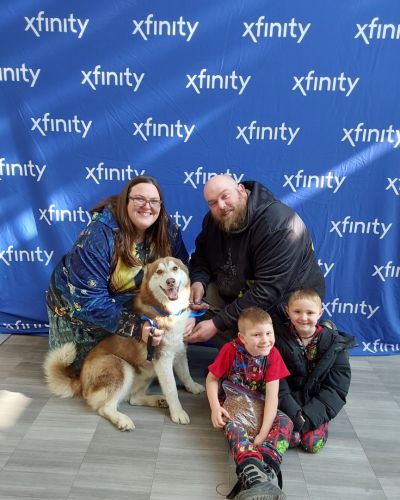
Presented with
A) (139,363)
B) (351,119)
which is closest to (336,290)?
(351,119)

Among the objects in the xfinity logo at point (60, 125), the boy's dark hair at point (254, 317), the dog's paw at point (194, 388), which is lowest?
the dog's paw at point (194, 388)

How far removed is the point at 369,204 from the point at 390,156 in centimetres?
34

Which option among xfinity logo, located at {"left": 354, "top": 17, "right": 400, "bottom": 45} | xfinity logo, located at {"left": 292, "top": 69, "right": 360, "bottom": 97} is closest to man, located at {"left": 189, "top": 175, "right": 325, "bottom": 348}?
xfinity logo, located at {"left": 292, "top": 69, "right": 360, "bottom": 97}

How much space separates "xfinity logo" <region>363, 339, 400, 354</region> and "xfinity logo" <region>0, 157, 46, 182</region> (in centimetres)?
260

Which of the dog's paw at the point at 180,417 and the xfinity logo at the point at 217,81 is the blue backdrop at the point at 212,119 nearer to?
the xfinity logo at the point at 217,81

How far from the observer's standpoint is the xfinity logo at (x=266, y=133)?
2863 mm

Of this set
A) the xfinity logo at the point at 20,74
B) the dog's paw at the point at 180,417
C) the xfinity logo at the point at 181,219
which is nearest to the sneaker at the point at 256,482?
the dog's paw at the point at 180,417

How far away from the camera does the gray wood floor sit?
181cm

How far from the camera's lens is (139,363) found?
235 centimetres

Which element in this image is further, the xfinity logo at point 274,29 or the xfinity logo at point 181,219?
the xfinity logo at point 181,219

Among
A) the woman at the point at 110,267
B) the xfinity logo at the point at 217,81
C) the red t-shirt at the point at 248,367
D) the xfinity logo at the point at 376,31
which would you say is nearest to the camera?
the red t-shirt at the point at 248,367

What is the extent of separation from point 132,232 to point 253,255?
70cm

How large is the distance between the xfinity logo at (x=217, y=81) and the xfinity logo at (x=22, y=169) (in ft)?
3.83

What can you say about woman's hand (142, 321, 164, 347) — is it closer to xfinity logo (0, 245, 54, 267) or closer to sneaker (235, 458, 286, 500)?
sneaker (235, 458, 286, 500)
